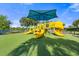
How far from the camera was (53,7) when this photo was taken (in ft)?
7.81

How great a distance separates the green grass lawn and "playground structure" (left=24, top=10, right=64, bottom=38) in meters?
0.05

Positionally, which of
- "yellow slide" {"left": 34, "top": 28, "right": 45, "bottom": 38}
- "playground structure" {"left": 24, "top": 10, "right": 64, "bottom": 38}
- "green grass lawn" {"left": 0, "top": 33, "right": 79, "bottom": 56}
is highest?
"playground structure" {"left": 24, "top": 10, "right": 64, "bottom": 38}

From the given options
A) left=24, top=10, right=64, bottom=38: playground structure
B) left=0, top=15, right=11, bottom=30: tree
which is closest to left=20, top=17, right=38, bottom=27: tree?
left=24, top=10, right=64, bottom=38: playground structure

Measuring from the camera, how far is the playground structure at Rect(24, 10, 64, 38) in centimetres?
241

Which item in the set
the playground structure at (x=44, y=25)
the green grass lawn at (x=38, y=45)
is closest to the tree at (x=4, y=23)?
the green grass lawn at (x=38, y=45)

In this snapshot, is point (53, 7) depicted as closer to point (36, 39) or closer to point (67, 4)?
point (67, 4)

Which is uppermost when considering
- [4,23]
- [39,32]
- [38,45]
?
[4,23]

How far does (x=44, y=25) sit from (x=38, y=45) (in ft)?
0.80

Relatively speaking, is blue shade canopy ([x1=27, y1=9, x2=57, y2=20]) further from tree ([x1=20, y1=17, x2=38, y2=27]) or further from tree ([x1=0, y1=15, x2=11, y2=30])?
tree ([x1=0, y1=15, x2=11, y2=30])

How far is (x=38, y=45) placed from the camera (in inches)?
95.0

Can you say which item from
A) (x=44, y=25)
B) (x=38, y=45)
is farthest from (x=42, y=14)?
(x=38, y=45)

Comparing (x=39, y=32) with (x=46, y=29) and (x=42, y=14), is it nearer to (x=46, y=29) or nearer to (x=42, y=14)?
(x=46, y=29)

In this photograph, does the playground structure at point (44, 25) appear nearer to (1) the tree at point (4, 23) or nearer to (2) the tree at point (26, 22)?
(2) the tree at point (26, 22)

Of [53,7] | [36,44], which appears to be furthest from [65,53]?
[53,7]
